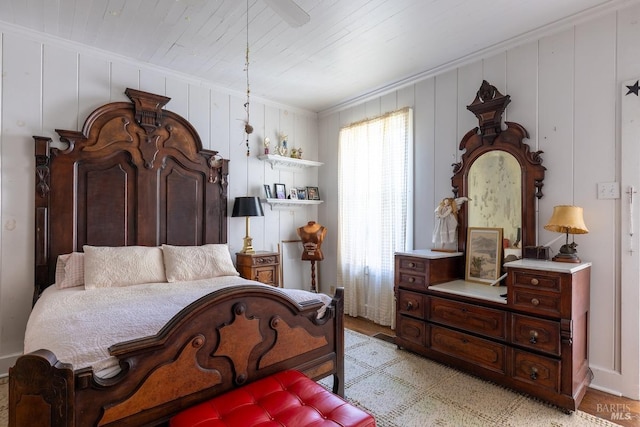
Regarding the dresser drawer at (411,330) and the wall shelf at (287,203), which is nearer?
the dresser drawer at (411,330)

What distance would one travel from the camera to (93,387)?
4.24 ft

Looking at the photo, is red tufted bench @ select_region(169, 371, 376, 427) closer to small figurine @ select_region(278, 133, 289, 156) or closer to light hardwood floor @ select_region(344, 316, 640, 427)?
light hardwood floor @ select_region(344, 316, 640, 427)

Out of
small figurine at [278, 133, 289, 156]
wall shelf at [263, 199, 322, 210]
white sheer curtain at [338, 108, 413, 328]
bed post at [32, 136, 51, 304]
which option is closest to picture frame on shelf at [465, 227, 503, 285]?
white sheer curtain at [338, 108, 413, 328]

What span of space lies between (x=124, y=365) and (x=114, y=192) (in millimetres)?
2240

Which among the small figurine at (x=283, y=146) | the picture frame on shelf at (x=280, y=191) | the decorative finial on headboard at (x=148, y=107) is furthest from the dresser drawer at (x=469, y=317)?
the decorative finial on headboard at (x=148, y=107)

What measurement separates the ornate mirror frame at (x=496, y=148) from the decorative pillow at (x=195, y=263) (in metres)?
2.31

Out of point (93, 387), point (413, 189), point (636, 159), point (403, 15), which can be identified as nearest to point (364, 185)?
point (413, 189)

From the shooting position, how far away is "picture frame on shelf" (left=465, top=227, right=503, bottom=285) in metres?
2.88

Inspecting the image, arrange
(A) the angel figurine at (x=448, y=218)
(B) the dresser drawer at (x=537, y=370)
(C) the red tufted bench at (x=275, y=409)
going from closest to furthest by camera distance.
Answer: (C) the red tufted bench at (x=275, y=409)
(B) the dresser drawer at (x=537, y=370)
(A) the angel figurine at (x=448, y=218)

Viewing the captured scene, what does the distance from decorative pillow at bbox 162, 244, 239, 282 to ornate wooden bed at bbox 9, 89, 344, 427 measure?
42 centimetres

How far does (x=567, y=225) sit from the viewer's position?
2.29 metres

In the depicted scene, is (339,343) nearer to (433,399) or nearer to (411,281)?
(433,399)

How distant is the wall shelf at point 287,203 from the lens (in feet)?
13.8

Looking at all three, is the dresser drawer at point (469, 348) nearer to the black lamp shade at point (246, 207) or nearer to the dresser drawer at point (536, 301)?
the dresser drawer at point (536, 301)
